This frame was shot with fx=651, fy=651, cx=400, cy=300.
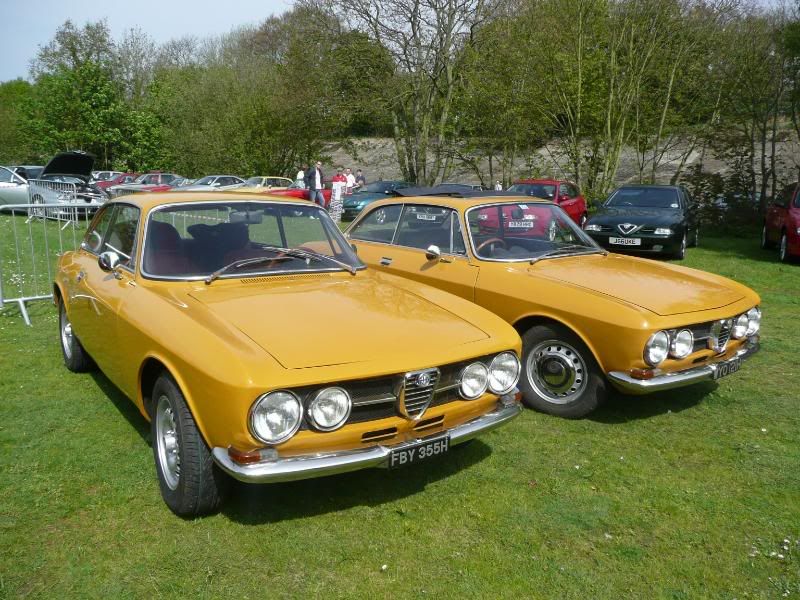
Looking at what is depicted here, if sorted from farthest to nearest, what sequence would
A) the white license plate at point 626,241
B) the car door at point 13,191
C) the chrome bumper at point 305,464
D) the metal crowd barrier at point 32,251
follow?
the car door at point 13,191, the white license plate at point 626,241, the metal crowd barrier at point 32,251, the chrome bumper at point 305,464

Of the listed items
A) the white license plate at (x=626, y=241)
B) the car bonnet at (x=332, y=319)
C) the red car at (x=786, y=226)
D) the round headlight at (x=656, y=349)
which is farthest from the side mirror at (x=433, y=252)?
the red car at (x=786, y=226)

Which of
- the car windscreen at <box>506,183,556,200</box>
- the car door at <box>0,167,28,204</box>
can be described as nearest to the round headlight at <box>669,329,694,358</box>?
the car windscreen at <box>506,183,556,200</box>

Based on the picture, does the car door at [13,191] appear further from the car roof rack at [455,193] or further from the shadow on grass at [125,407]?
the shadow on grass at [125,407]

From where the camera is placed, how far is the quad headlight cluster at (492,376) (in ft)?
11.8

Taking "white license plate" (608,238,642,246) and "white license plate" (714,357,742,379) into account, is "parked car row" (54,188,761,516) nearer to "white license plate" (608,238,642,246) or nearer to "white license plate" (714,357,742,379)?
"white license plate" (714,357,742,379)

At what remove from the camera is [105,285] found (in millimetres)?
4500

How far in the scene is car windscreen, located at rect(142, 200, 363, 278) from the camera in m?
4.23

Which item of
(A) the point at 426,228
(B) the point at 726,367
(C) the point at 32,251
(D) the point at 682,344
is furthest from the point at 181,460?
(C) the point at 32,251

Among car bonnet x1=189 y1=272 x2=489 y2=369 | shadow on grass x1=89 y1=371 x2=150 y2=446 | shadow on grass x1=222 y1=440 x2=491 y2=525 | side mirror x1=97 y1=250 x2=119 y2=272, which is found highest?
side mirror x1=97 y1=250 x2=119 y2=272

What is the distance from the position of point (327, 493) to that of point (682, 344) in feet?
8.79

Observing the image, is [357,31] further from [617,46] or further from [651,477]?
[651,477]

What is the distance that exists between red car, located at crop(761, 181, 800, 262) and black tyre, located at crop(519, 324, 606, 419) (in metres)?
9.55

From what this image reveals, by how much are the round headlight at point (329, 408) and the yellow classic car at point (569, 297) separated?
2.28m

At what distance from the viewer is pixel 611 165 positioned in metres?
20.9
